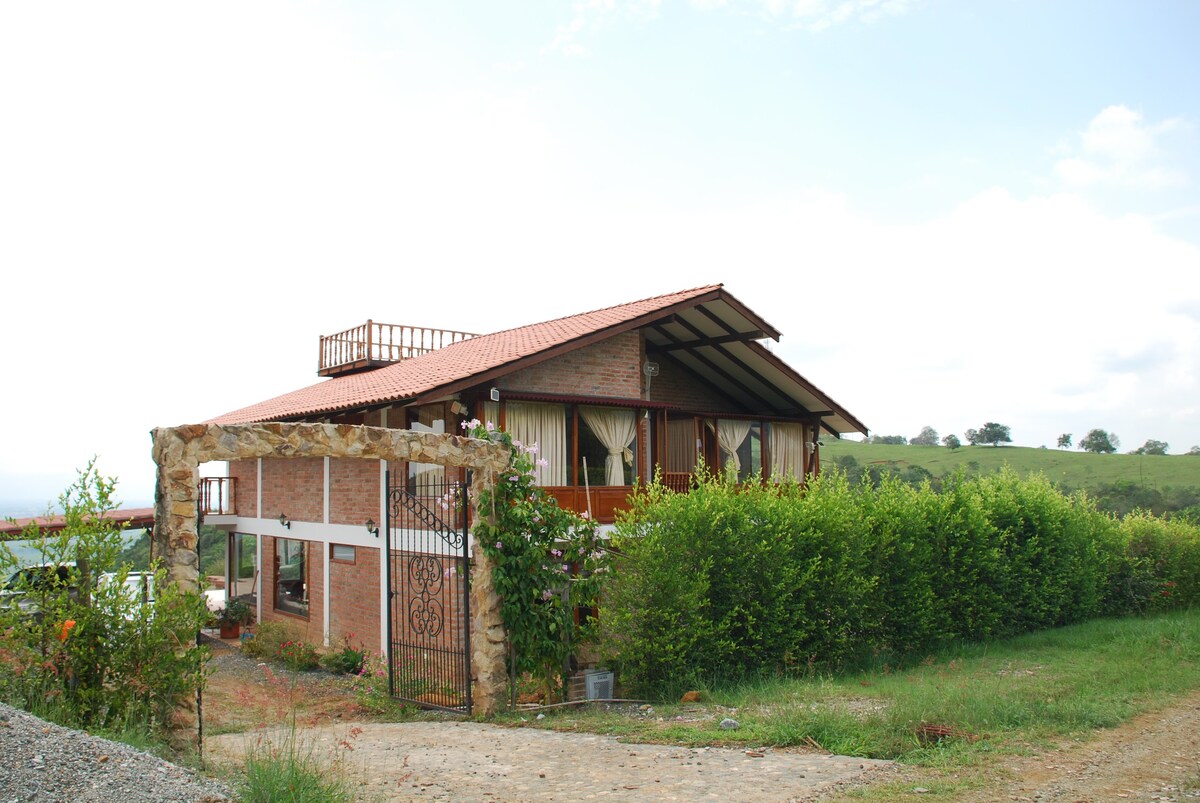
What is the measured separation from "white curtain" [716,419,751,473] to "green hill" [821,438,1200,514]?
66.2 ft

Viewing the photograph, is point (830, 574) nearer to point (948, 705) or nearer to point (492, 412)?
point (948, 705)

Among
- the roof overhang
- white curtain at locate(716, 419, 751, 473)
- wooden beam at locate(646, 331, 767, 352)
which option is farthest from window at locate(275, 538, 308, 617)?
white curtain at locate(716, 419, 751, 473)

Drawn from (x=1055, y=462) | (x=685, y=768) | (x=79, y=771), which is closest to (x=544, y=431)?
(x=685, y=768)

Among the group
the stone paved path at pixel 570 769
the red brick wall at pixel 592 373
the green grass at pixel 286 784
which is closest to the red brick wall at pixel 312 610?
the red brick wall at pixel 592 373

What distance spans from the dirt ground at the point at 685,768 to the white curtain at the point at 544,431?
671cm

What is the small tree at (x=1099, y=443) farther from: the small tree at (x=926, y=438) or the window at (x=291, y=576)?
the window at (x=291, y=576)

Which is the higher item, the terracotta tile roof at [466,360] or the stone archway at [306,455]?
A: the terracotta tile roof at [466,360]

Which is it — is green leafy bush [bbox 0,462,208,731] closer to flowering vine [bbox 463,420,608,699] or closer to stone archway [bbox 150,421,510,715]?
stone archway [bbox 150,421,510,715]

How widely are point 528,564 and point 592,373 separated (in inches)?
270

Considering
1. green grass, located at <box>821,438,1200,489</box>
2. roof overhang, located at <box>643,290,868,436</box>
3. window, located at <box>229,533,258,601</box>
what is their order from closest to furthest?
roof overhang, located at <box>643,290,868,436</box>
window, located at <box>229,533,258,601</box>
green grass, located at <box>821,438,1200,489</box>

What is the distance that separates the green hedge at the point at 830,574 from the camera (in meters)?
10.4

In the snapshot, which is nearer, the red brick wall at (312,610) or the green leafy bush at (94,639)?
the green leafy bush at (94,639)

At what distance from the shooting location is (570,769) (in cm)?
686

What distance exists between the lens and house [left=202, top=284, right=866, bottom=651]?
48.1 feet
